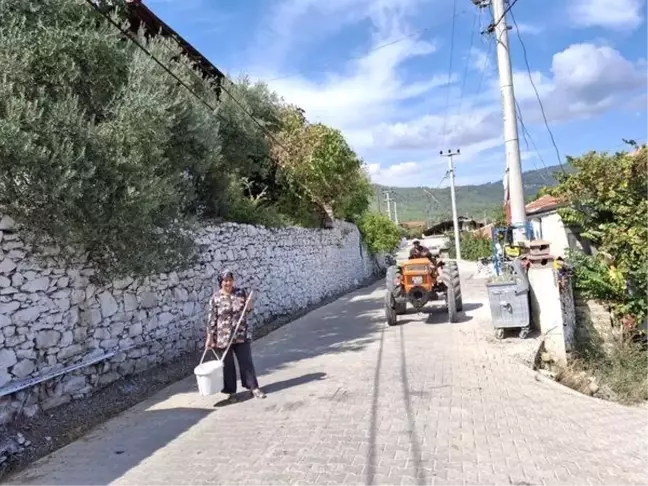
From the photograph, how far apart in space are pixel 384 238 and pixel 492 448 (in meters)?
25.8

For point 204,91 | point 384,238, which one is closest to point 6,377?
point 204,91

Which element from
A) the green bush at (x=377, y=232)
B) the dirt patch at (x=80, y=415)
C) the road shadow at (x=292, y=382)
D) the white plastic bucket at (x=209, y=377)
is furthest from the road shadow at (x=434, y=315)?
the green bush at (x=377, y=232)

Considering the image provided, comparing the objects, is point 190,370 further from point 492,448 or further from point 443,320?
point 443,320

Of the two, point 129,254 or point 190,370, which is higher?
point 129,254

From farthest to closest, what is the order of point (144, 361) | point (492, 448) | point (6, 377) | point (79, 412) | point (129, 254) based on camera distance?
point (144, 361) → point (129, 254) → point (79, 412) → point (6, 377) → point (492, 448)

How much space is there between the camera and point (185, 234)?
8.10 metres

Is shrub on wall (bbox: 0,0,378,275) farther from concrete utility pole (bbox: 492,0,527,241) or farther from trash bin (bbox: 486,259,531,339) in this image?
concrete utility pole (bbox: 492,0,527,241)

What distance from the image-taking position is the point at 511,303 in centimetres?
892

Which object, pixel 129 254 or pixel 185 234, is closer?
pixel 129 254

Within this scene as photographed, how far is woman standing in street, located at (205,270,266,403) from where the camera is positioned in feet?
20.5

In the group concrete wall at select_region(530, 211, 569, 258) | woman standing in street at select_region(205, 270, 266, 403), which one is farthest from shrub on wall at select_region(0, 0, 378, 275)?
concrete wall at select_region(530, 211, 569, 258)

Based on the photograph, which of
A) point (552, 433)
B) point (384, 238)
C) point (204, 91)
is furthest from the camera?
point (384, 238)

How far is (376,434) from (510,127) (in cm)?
918

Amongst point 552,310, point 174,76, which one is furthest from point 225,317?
point 552,310
